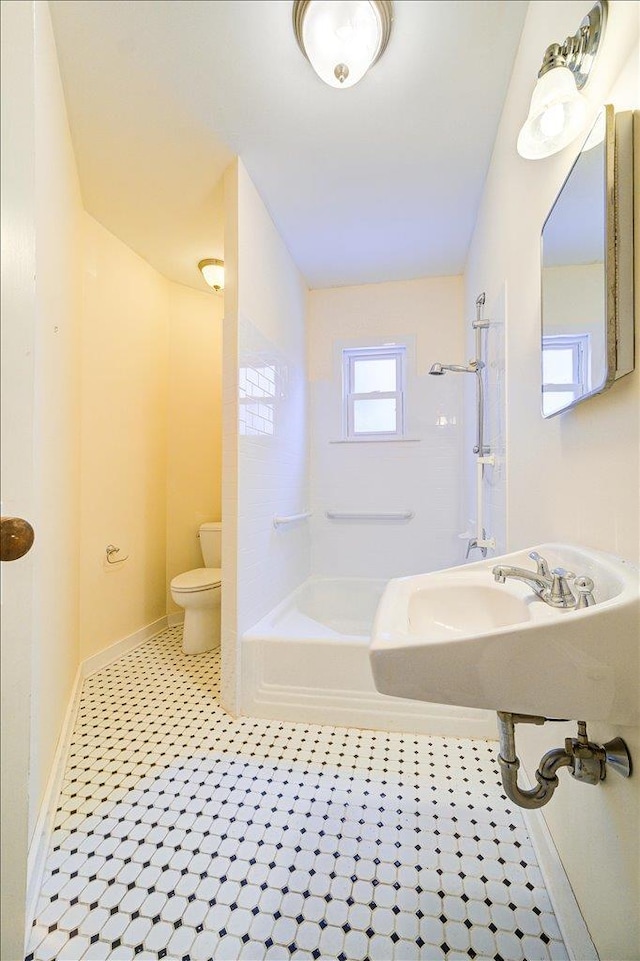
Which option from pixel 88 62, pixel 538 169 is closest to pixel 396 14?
pixel 538 169

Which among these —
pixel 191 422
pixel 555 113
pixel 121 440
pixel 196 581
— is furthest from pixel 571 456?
pixel 191 422

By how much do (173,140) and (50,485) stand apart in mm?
1398

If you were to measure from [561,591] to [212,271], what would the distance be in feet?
8.47

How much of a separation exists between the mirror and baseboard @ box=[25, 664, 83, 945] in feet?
5.18

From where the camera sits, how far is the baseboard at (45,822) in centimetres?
95

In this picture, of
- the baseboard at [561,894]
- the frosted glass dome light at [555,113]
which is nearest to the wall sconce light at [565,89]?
the frosted glass dome light at [555,113]

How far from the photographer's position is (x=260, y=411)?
202 cm

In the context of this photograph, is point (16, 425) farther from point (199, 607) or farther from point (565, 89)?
point (199, 607)

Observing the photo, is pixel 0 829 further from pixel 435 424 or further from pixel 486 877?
pixel 435 424

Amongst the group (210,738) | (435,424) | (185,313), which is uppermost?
(185,313)

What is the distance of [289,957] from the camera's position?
0.86 metres

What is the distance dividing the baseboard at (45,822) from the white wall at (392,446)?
1.69 meters

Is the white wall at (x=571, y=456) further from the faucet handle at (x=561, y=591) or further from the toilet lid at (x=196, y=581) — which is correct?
the toilet lid at (x=196, y=581)

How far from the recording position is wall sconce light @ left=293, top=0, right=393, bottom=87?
2.45 feet
